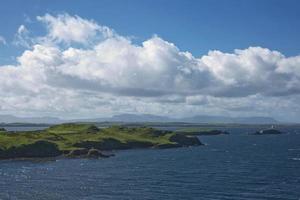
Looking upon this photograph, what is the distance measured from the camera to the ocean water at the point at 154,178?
95.1 meters

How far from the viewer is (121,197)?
302 feet

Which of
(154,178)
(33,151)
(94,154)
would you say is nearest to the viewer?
(154,178)

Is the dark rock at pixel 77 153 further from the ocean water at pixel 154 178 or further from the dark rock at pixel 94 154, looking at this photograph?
the ocean water at pixel 154 178

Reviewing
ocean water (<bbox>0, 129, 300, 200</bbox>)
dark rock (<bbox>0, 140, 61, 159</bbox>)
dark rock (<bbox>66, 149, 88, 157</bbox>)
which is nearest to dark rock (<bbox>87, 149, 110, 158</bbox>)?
dark rock (<bbox>66, 149, 88, 157</bbox>)

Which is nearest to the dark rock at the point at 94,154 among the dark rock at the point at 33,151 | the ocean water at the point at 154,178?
the ocean water at the point at 154,178

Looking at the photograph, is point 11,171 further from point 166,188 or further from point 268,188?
point 268,188

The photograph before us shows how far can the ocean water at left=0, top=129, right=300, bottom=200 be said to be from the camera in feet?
312

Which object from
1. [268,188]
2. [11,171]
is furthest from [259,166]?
[11,171]

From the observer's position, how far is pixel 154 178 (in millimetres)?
116562

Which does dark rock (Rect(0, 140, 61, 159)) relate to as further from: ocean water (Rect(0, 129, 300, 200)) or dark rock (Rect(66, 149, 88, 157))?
ocean water (Rect(0, 129, 300, 200))

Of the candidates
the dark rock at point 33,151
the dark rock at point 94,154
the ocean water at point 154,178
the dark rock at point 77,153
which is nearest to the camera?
the ocean water at point 154,178

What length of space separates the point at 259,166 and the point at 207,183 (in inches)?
1465

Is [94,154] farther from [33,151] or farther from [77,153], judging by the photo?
[33,151]

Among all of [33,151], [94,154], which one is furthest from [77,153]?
[33,151]
